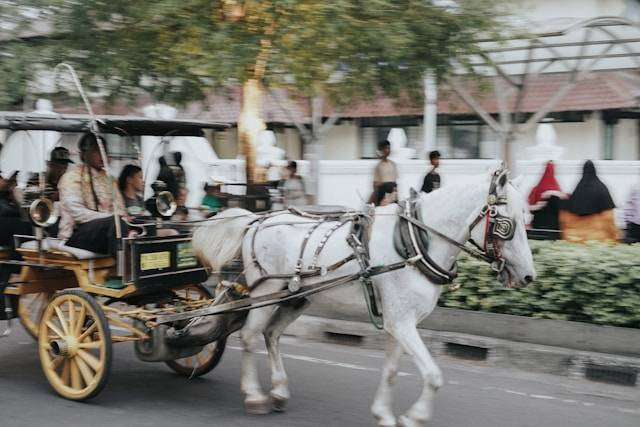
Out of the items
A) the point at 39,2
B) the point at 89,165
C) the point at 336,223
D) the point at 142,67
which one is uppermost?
the point at 39,2

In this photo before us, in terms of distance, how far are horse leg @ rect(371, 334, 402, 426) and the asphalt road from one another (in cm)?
29

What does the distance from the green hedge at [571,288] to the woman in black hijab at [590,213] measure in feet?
6.99

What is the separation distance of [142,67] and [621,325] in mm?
6998

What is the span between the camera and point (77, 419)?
19.6 feet

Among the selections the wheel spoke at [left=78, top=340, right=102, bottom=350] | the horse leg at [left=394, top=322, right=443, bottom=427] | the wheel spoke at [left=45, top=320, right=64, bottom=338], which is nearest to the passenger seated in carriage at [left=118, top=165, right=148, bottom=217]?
the wheel spoke at [left=45, top=320, right=64, bottom=338]

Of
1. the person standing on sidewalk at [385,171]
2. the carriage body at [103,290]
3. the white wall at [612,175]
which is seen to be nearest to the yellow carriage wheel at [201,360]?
the carriage body at [103,290]

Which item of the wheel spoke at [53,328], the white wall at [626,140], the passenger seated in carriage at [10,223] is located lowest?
the wheel spoke at [53,328]

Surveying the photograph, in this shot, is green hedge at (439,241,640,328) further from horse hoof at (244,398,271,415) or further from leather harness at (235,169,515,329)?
horse hoof at (244,398,271,415)

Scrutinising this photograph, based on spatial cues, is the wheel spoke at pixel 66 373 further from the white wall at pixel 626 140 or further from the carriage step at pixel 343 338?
the white wall at pixel 626 140

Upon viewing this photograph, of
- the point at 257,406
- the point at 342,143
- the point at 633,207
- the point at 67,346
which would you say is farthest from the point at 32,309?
the point at 342,143

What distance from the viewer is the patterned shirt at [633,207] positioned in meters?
11.2

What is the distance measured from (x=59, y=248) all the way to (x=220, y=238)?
1.31 meters

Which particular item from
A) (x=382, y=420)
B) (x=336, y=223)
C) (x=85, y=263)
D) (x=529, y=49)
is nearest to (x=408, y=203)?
(x=336, y=223)

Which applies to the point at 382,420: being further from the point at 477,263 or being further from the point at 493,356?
the point at 477,263
